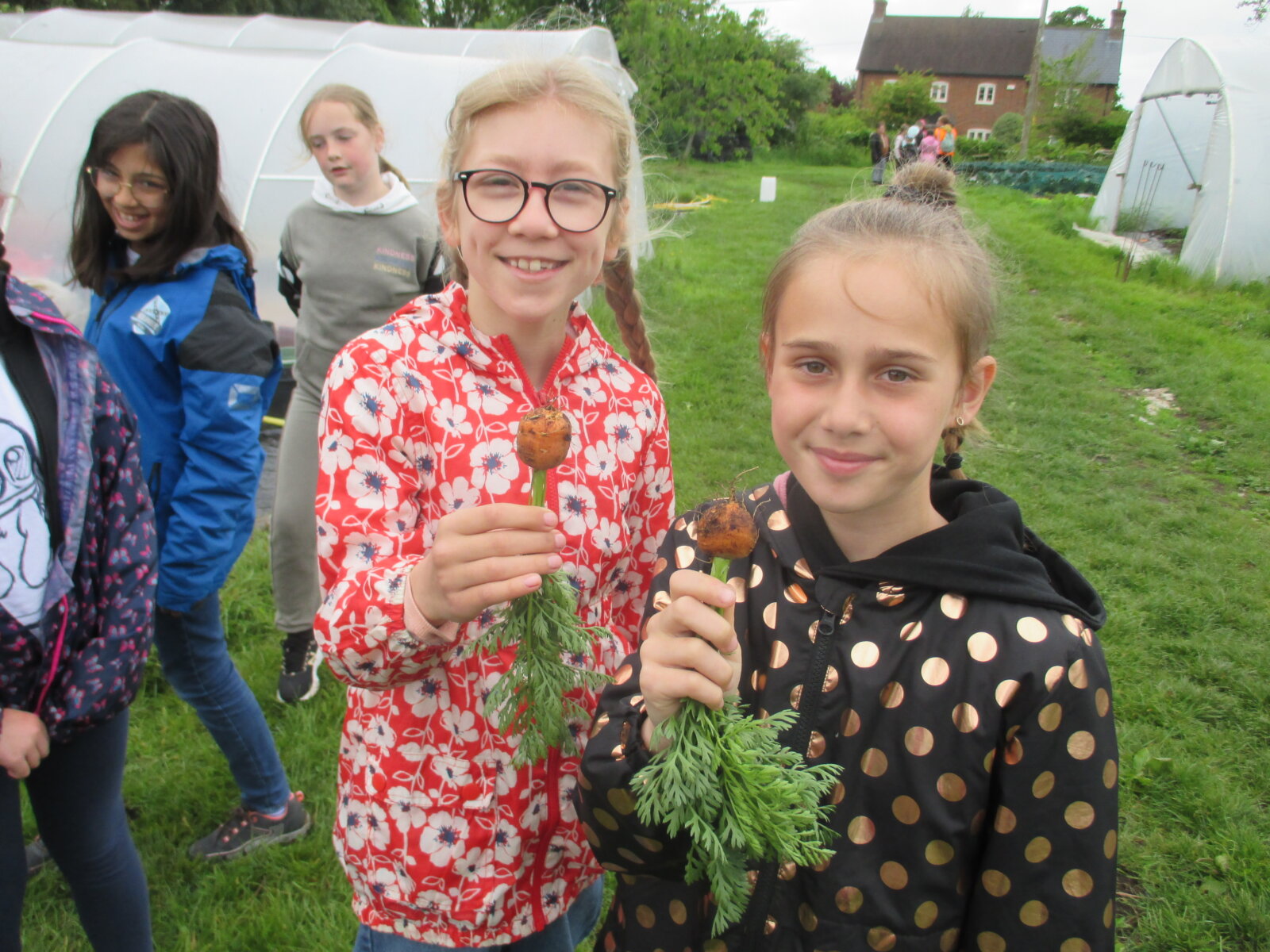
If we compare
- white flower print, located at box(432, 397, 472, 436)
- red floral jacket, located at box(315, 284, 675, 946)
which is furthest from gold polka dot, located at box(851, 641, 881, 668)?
white flower print, located at box(432, 397, 472, 436)

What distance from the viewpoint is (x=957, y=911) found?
1.38 meters

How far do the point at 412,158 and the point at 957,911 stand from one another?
26.9 feet

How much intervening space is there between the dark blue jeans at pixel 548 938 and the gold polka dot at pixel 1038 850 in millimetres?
1017

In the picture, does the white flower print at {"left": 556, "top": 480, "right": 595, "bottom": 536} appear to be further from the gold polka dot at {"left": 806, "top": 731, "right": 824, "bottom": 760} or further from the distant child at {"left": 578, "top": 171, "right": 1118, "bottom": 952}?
the gold polka dot at {"left": 806, "top": 731, "right": 824, "bottom": 760}

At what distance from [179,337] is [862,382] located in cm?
213

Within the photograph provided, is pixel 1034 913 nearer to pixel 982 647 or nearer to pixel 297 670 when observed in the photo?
pixel 982 647

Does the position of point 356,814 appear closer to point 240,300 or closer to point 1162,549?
point 240,300

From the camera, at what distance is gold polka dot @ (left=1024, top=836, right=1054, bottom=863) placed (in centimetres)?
128

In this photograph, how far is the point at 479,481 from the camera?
1.59m

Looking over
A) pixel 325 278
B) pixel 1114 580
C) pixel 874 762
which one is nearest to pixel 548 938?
pixel 874 762

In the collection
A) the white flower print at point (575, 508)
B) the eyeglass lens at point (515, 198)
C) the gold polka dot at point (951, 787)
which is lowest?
the gold polka dot at point (951, 787)

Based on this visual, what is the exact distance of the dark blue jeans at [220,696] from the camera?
272 cm

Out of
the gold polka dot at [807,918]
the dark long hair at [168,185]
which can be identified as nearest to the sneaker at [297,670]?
the dark long hair at [168,185]

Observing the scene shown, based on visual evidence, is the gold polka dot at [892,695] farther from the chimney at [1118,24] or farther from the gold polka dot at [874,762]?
the chimney at [1118,24]
